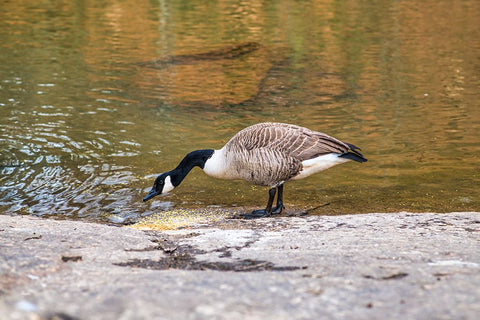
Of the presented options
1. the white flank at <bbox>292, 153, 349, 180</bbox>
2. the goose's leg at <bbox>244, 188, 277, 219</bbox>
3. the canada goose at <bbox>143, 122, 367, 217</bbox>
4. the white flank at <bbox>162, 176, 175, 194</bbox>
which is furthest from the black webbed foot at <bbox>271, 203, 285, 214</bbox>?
the white flank at <bbox>162, 176, 175, 194</bbox>

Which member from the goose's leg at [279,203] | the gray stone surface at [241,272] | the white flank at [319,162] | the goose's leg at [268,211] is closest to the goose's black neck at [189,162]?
the goose's leg at [268,211]

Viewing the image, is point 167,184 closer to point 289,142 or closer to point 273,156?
point 273,156

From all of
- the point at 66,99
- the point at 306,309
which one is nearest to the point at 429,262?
the point at 306,309

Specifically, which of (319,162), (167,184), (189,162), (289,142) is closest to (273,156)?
(289,142)

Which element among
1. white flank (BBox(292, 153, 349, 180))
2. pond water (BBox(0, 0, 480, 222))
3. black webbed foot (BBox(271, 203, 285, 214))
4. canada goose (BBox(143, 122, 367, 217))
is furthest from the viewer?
pond water (BBox(0, 0, 480, 222))

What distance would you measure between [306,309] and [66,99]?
11.7 m

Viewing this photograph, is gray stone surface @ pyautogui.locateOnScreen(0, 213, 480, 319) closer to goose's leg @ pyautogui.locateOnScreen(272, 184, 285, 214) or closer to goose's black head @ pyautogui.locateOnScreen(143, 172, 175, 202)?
goose's leg @ pyautogui.locateOnScreen(272, 184, 285, 214)

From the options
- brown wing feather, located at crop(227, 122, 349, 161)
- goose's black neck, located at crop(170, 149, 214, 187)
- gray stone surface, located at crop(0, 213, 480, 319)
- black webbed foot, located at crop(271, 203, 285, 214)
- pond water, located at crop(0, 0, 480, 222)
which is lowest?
pond water, located at crop(0, 0, 480, 222)

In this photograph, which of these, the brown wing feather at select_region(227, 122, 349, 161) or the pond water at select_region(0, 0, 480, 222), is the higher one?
the brown wing feather at select_region(227, 122, 349, 161)

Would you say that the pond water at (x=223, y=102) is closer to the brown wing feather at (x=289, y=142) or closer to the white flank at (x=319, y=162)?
the white flank at (x=319, y=162)

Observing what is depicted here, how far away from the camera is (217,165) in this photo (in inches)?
277

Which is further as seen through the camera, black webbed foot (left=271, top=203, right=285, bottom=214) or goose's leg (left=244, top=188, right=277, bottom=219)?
black webbed foot (left=271, top=203, right=285, bottom=214)

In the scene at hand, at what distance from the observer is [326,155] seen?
6.96 metres

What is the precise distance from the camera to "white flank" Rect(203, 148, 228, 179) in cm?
700
